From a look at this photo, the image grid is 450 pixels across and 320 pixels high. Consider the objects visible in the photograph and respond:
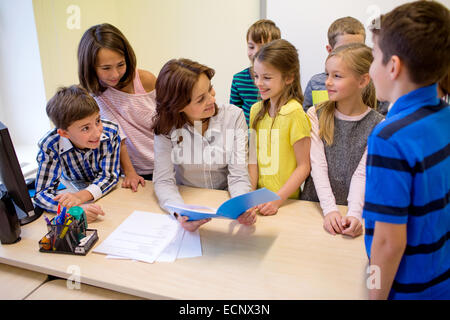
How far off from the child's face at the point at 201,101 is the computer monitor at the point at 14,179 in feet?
2.10

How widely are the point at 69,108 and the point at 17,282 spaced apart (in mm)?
653

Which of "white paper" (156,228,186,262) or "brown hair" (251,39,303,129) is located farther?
"brown hair" (251,39,303,129)

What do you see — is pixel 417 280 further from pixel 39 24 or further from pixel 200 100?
pixel 39 24

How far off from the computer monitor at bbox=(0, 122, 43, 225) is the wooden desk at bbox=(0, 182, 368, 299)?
5 cm

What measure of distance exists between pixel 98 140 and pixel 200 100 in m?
0.46

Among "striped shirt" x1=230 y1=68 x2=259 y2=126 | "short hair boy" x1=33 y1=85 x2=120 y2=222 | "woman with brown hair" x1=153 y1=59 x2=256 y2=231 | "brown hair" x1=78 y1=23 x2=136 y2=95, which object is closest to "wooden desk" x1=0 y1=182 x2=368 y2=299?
"short hair boy" x1=33 y1=85 x2=120 y2=222

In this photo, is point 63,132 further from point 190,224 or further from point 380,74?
point 380,74

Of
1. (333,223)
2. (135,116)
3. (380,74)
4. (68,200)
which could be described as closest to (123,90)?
(135,116)

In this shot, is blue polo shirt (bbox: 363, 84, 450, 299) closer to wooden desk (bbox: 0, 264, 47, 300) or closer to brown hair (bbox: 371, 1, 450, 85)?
brown hair (bbox: 371, 1, 450, 85)

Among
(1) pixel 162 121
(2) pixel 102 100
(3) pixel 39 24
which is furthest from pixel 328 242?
(3) pixel 39 24

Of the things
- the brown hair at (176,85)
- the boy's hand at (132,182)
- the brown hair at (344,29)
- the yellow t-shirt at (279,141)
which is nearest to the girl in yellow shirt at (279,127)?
the yellow t-shirt at (279,141)

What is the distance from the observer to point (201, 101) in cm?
142

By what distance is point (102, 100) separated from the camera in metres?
1.74

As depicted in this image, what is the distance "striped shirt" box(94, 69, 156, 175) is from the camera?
1746mm
